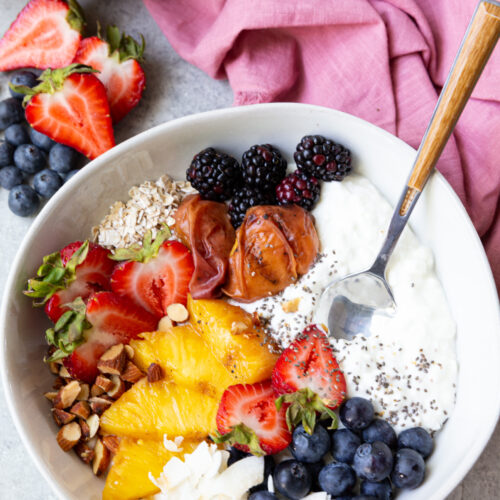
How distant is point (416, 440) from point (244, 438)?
0.49 m

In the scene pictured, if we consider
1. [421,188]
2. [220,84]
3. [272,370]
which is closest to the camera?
[421,188]

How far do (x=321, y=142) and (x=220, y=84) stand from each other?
20.3 inches

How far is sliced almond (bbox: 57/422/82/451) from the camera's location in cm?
170

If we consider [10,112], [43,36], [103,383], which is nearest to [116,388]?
[103,383]

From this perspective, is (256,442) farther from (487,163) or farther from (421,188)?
(487,163)

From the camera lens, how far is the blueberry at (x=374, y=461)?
1528 mm

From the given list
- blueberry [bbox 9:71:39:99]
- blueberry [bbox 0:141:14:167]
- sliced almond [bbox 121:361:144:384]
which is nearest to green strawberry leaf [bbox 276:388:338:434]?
sliced almond [bbox 121:361:144:384]

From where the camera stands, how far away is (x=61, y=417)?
1719mm

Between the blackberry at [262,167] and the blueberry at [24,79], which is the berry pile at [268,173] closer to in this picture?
the blackberry at [262,167]

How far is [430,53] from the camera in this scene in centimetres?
187

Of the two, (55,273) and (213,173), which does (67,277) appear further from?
(213,173)

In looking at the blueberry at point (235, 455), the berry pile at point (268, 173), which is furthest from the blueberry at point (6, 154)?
the blueberry at point (235, 455)

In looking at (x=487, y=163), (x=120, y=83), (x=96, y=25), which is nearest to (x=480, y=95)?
(x=487, y=163)

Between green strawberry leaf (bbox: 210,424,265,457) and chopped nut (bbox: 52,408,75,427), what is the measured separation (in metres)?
0.44
